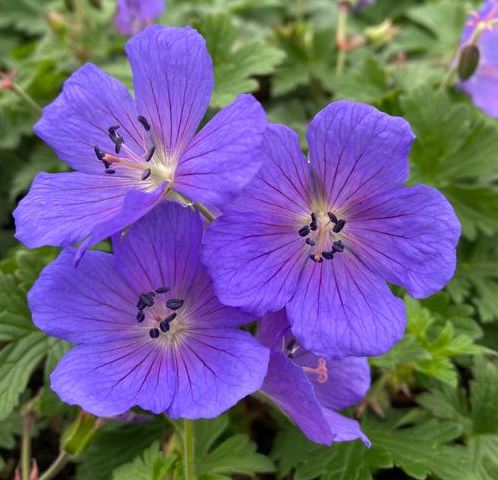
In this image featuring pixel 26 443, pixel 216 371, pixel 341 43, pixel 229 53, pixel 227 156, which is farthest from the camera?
pixel 341 43

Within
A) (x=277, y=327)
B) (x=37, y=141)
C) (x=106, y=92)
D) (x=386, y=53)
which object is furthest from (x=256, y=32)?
(x=277, y=327)

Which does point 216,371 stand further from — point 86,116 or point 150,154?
point 86,116

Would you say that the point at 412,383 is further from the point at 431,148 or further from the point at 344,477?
the point at 431,148

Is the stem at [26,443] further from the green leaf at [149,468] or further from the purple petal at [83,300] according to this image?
the purple petal at [83,300]

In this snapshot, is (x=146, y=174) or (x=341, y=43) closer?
(x=146, y=174)

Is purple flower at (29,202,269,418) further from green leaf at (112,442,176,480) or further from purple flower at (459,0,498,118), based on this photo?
purple flower at (459,0,498,118)

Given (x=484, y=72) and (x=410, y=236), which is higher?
(x=410, y=236)

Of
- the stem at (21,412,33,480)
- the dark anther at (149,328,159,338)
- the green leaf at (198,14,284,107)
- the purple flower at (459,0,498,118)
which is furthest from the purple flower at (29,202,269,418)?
the purple flower at (459,0,498,118)

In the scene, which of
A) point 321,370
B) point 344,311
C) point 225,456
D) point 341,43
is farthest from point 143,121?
point 341,43
